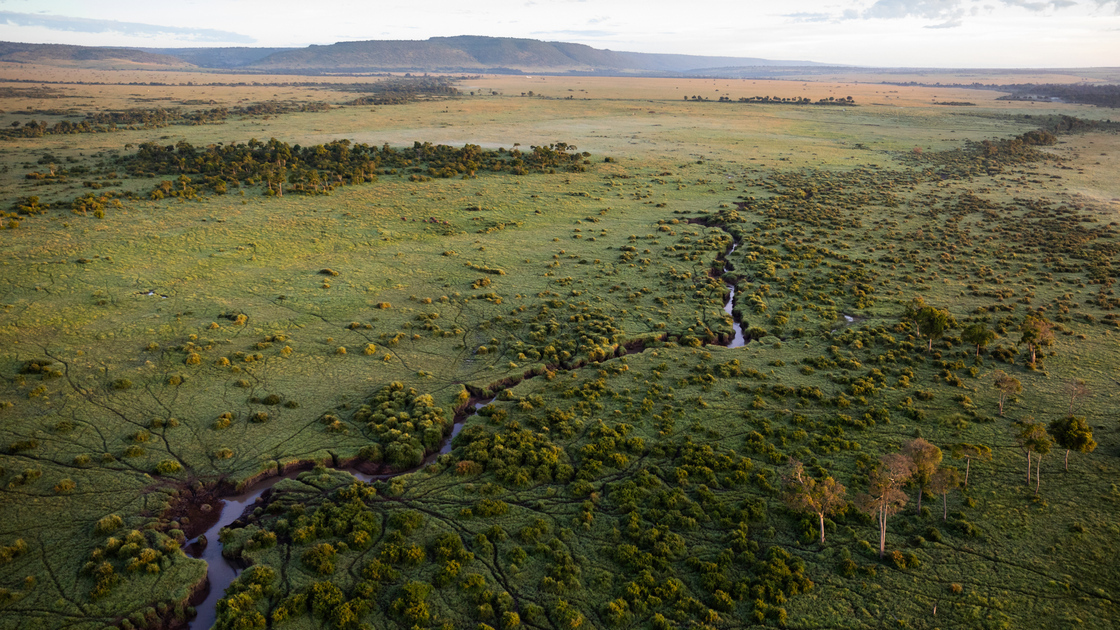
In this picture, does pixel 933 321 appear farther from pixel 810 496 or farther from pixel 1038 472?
pixel 810 496

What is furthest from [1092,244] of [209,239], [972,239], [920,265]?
[209,239]

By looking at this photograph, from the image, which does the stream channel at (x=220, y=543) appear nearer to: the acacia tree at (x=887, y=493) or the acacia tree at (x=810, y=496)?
the acacia tree at (x=810, y=496)

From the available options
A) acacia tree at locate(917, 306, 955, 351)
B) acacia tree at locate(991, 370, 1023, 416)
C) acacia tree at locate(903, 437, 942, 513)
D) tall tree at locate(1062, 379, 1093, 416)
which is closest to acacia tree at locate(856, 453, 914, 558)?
acacia tree at locate(903, 437, 942, 513)

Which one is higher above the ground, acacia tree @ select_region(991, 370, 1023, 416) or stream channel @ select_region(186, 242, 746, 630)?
acacia tree @ select_region(991, 370, 1023, 416)

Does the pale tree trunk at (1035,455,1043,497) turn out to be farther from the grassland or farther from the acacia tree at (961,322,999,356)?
the acacia tree at (961,322,999,356)

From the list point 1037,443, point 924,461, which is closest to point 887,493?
point 924,461

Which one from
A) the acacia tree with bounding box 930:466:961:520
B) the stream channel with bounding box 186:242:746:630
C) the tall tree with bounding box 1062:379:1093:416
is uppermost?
the tall tree with bounding box 1062:379:1093:416

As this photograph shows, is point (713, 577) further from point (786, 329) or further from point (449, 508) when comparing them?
point (786, 329)
